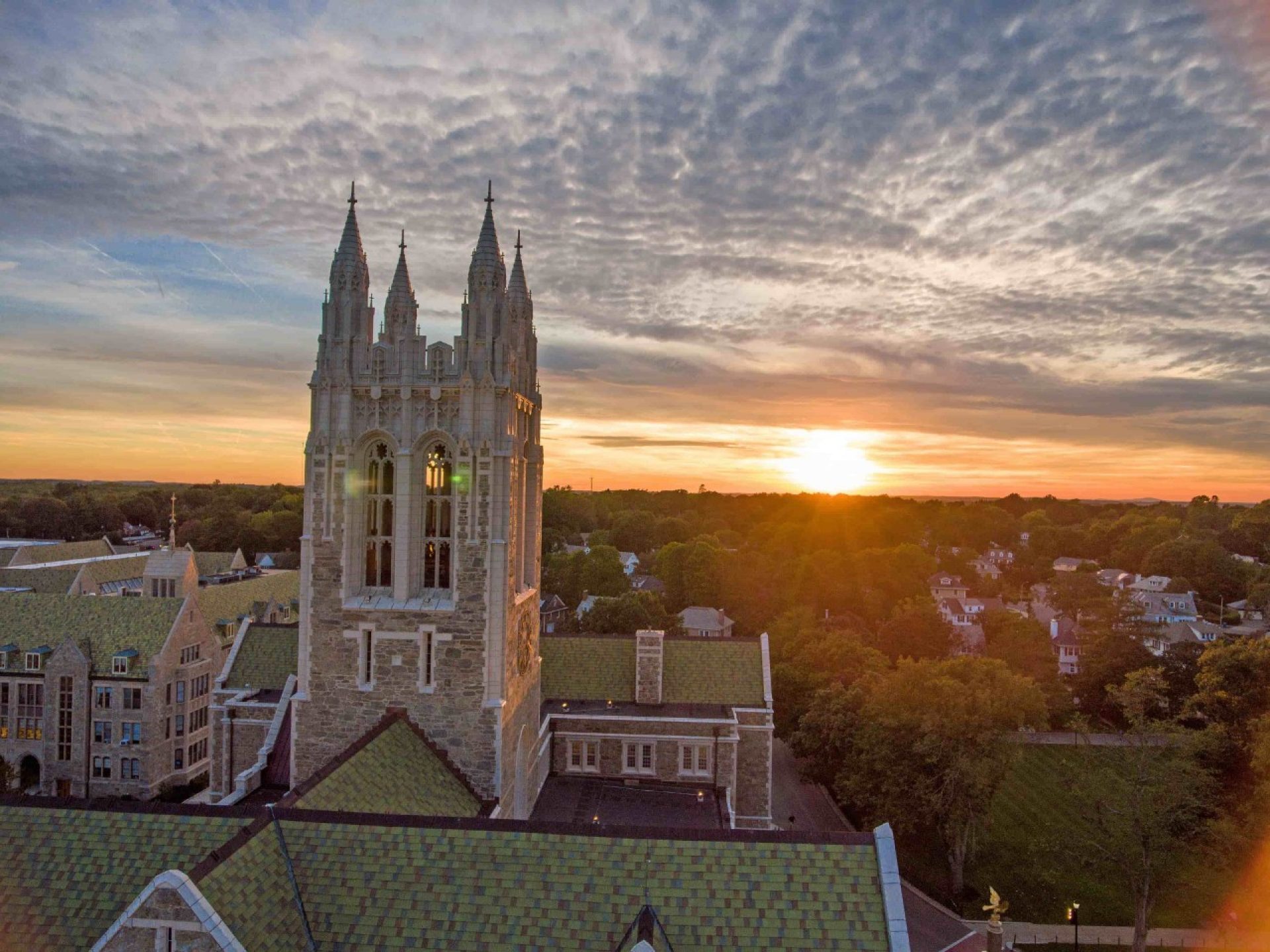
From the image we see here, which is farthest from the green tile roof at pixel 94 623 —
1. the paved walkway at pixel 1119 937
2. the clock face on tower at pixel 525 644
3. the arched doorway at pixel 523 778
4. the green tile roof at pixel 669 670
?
the paved walkway at pixel 1119 937

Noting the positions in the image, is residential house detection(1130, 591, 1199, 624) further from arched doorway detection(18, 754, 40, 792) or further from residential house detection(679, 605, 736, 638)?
arched doorway detection(18, 754, 40, 792)

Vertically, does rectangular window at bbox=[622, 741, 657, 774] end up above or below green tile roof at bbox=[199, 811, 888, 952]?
below

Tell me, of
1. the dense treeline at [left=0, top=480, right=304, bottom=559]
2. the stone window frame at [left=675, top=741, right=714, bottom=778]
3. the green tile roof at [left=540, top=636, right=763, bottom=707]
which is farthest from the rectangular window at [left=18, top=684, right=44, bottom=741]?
the dense treeline at [left=0, top=480, right=304, bottom=559]

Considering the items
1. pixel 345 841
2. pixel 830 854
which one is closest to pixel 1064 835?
pixel 830 854

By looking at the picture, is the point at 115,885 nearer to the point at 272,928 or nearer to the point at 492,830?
the point at 272,928

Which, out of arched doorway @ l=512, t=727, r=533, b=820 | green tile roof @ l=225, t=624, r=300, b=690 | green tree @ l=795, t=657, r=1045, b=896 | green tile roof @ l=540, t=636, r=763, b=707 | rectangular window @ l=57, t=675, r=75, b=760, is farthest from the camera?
rectangular window @ l=57, t=675, r=75, b=760

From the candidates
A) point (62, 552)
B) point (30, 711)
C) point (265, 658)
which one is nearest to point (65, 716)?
point (30, 711)
